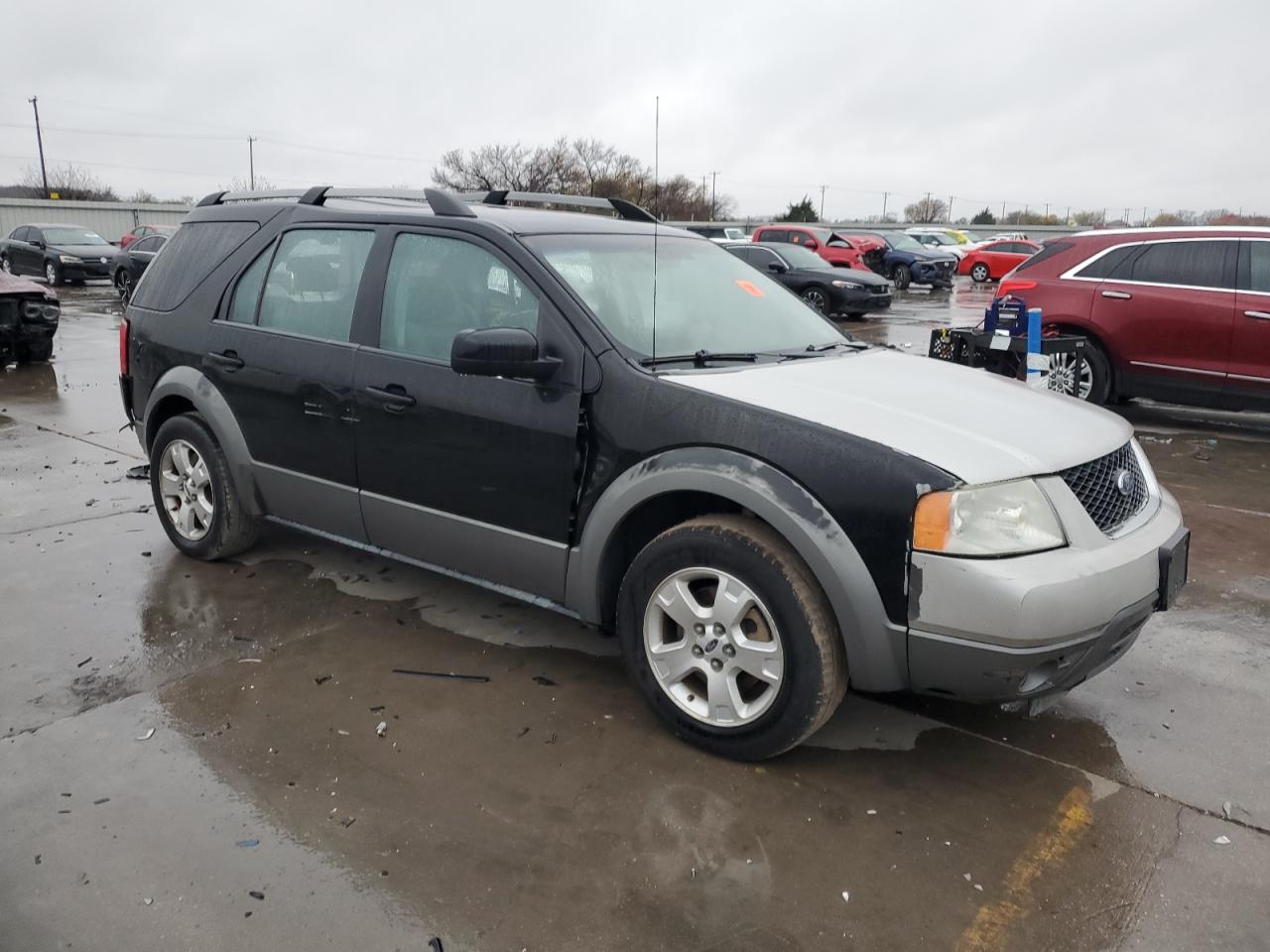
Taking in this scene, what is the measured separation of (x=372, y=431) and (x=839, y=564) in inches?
81.3

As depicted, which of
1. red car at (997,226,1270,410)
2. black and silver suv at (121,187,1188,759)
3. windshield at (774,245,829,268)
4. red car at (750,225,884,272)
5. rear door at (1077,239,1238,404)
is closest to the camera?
black and silver suv at (121,187,1188,759)

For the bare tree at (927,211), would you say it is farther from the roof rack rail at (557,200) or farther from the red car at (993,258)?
the roof rack rail at (557,200)

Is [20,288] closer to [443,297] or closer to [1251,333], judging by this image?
[443,297]

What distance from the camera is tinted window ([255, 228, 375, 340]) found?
13.7 feet

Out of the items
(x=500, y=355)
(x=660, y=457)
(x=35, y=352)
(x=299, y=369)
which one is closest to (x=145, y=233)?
(x=35, y=352)

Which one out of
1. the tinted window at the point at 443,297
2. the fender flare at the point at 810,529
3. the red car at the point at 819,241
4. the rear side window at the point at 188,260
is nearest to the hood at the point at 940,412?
the fender flare at the point at 810,529

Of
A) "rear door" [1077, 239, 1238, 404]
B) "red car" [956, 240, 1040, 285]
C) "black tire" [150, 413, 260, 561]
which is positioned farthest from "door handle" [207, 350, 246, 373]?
"red car" [956, 240, 1040, 285]

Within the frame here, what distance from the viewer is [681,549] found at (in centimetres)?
317

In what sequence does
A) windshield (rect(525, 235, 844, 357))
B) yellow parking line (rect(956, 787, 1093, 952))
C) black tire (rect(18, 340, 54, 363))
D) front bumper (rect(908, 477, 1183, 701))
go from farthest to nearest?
black tire (rect(18, 340, 54, 363)) → windshield (rect(525, 235, 844, 357)) → front bumper (rect(908, 477, 1183, 701)) → yellow parking line (rect(956, 787, 1093, 952))

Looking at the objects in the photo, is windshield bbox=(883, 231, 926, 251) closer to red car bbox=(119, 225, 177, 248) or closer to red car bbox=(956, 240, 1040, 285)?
red car bbox=(956, 240, 1040, 285)

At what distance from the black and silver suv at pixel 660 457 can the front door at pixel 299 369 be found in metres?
0.01

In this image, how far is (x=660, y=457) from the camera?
325 cm

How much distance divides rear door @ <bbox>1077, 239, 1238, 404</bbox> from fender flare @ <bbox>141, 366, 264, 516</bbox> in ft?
23.5

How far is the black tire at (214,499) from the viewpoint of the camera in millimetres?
4706
